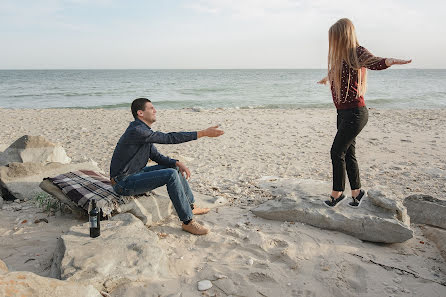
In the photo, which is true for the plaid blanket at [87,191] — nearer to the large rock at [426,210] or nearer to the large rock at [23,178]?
the large rock at [23,178]

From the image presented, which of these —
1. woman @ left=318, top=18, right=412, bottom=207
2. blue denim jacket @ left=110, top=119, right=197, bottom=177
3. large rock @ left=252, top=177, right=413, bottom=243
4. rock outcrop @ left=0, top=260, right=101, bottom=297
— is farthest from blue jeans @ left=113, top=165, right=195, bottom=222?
woman @ left=318, top=18, right=412, bottom=207

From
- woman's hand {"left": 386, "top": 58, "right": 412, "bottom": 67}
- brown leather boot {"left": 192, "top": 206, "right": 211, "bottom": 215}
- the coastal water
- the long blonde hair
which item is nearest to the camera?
woman's hand {"left": 386, "top": 58, "right": 412, "bottom": 67}

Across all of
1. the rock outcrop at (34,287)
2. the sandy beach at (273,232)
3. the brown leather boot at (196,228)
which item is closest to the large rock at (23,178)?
the sandy beach at (273,232)

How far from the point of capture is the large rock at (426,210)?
462cm

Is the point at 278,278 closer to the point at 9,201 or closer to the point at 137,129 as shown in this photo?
the point at 137,129

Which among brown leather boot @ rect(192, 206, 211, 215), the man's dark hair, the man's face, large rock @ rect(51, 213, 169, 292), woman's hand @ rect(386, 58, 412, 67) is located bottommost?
brown leather boot @ rect(192, 206, 211, 215)

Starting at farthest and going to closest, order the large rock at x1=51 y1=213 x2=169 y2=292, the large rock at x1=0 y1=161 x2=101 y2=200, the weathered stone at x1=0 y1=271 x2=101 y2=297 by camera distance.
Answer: the large rock at x1=0 y1=161 x2=101 y2=200 < the large rock at x1=51 y1=213 x2=169 y2=292 < the weathered stone at x1=0 y1=271 x2=101 y2=297

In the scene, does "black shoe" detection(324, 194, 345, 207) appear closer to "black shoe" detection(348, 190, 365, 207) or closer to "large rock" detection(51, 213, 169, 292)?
"black shoe" detection(348, 190, 365, 207)

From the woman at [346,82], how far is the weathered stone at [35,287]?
3.17 m

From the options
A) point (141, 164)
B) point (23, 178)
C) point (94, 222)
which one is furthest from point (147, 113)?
point (23, 178)

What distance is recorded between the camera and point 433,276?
11.3 ft

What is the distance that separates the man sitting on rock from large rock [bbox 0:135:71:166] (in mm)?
2948

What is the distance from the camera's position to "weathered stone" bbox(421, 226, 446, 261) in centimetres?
396

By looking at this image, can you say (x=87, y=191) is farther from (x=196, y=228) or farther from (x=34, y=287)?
(x=34, y=287)
